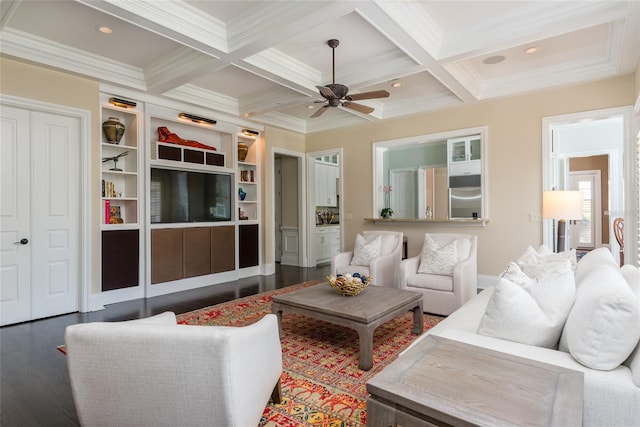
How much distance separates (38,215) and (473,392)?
476 centimetres

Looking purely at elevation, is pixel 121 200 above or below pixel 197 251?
above

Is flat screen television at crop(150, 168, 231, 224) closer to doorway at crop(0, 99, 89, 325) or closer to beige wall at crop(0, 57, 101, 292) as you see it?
beige wall at crop(0, 57, 101, 292)

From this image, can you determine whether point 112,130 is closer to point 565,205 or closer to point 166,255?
point 166,255

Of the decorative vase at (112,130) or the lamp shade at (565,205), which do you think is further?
the decorative vase at (112,130)

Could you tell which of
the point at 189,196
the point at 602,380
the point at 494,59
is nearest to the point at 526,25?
the point at 494,59

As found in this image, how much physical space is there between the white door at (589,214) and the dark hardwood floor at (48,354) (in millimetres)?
8227

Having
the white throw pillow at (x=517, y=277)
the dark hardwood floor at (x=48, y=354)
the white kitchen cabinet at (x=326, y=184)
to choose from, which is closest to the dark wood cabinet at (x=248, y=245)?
the dark hardwood floor at (x=48, y=354)

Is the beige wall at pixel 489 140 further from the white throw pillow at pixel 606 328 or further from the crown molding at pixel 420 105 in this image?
the white throw pillow at pixel 606 328

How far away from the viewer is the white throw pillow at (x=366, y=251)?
189 inches

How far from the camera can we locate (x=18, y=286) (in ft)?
12.9

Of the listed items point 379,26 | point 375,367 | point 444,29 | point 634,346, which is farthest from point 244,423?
point 444,29

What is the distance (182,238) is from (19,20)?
312cm

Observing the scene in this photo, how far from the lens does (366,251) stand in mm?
4852

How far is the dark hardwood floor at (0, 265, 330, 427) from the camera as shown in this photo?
212 centimetres
